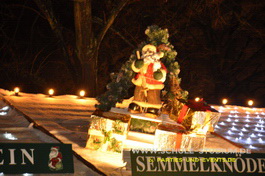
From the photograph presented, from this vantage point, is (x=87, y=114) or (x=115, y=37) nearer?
(x=87, y=114)

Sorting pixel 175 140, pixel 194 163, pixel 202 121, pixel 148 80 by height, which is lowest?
pixel 194 163

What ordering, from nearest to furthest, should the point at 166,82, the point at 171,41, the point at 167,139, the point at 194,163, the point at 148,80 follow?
the point at 194,163 → the point at 167,139 → the point at 148,80 → the point at 166,82 → the point at 171,41

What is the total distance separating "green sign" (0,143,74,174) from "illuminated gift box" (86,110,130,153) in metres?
0.91

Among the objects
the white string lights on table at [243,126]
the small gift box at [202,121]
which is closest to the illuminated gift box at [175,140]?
the small gift box at [202,121]

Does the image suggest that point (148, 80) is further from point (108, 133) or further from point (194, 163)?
point (194, 163)

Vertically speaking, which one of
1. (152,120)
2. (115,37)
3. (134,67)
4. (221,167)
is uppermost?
(115,37)

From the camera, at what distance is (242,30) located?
10430 millimetres

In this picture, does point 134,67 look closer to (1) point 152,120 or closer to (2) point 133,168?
(1) point 152,120

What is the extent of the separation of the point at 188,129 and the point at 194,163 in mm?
1248

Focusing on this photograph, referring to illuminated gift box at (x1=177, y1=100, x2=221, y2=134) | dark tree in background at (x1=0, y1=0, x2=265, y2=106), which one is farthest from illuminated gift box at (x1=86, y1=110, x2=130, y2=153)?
dark tree in background at (x1=0, y1=0, x2=265, y2=106)

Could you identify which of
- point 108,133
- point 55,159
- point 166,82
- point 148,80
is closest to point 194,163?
point 55,159

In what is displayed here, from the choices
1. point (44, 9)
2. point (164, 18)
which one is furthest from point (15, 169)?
point (164, 18)

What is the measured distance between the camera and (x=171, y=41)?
400 inches

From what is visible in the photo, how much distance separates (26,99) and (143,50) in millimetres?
2912
